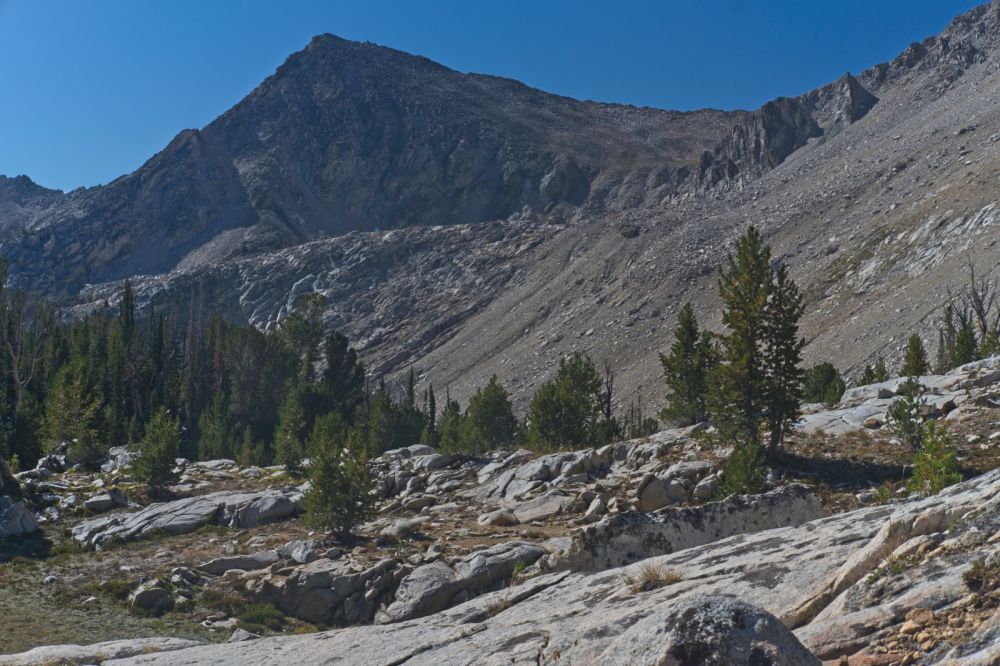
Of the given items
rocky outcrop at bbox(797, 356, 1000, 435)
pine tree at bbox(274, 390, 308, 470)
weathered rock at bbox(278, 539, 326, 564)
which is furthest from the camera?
pine tree at bbox(274, 390, 308, 470)

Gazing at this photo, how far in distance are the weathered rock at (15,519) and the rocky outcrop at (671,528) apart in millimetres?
28725

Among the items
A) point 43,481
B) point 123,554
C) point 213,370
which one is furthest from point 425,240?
point 123,554

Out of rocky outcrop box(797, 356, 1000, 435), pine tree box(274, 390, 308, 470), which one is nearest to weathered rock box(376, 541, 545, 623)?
rocky outcrop box(797, 356, 1000, 435)

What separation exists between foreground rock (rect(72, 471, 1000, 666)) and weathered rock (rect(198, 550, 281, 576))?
669 inches

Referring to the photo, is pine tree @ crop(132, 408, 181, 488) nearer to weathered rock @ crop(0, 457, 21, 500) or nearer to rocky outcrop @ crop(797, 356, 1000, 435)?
weathered rock @ crop(0, 457, 21, 500)

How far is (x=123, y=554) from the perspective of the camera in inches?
1218

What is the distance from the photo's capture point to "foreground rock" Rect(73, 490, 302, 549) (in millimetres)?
34469

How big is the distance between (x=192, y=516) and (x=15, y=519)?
6917mm

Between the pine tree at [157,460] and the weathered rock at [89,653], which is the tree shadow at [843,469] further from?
the pine tree at [157,460]

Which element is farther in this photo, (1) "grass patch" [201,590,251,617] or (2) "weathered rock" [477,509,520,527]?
(2) "weathered rock" [477,509,520,527]

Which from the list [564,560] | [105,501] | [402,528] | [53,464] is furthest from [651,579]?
[53,464]

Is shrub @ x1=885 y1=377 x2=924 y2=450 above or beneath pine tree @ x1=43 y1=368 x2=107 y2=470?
beneath

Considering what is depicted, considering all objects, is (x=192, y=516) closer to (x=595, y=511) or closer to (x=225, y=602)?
(x=225, y=602)

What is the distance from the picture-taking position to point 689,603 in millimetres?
5980
